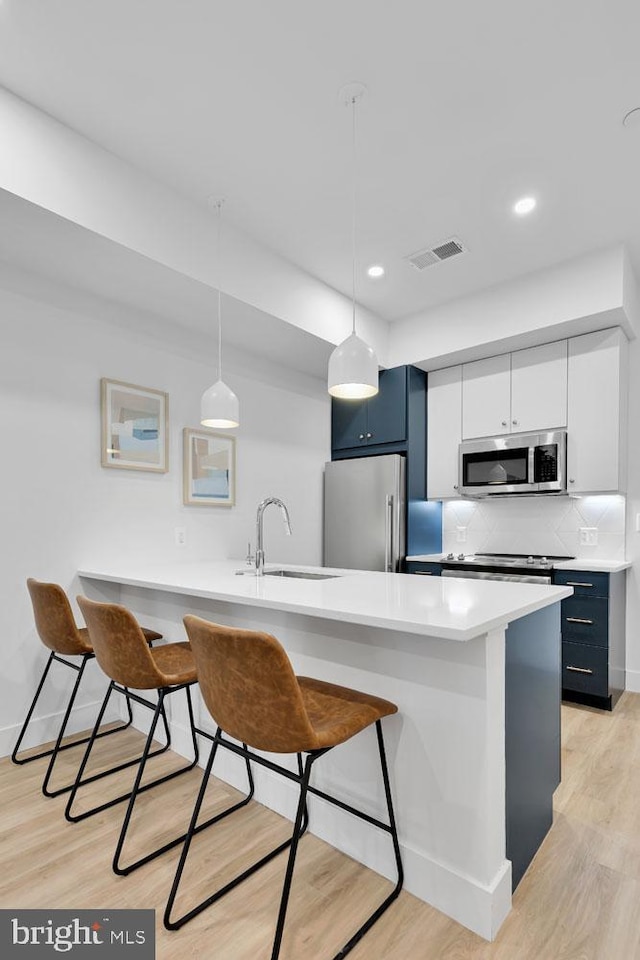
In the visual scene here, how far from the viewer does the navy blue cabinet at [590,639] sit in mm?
3031

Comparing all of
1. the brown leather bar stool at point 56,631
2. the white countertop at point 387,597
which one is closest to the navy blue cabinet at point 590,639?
the white countertop at point 387,597

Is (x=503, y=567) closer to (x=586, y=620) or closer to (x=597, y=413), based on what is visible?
(x=586, y=620)

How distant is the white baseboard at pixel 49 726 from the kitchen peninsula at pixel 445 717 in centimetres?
126

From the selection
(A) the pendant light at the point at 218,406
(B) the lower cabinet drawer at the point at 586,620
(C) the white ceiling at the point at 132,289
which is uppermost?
(C) the white ceiling at the point at 132,289

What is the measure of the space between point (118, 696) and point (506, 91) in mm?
3371

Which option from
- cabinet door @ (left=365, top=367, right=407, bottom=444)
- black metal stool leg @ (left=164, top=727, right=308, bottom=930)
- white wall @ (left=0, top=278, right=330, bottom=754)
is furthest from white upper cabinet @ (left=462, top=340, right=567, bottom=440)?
black metal stool leg @ (left=164, top=727, right=308, bottom=930)

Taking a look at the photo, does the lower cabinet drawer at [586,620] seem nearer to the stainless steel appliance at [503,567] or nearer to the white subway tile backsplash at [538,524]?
the stainless steel appliance at [503,567]

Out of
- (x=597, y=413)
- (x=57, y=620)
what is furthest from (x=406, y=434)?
(x=57, y=620)

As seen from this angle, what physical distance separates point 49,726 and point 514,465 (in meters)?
3.22

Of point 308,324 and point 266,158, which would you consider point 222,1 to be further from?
point 308,324

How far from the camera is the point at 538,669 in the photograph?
1758 millimetres

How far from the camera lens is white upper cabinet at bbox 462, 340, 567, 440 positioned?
346 centimetres

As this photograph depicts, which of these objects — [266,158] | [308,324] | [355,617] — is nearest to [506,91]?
[266,158]

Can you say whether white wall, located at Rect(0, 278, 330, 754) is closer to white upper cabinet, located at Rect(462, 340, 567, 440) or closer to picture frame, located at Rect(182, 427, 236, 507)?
picture frame, located at Rect(182, 427, 236, 507)
